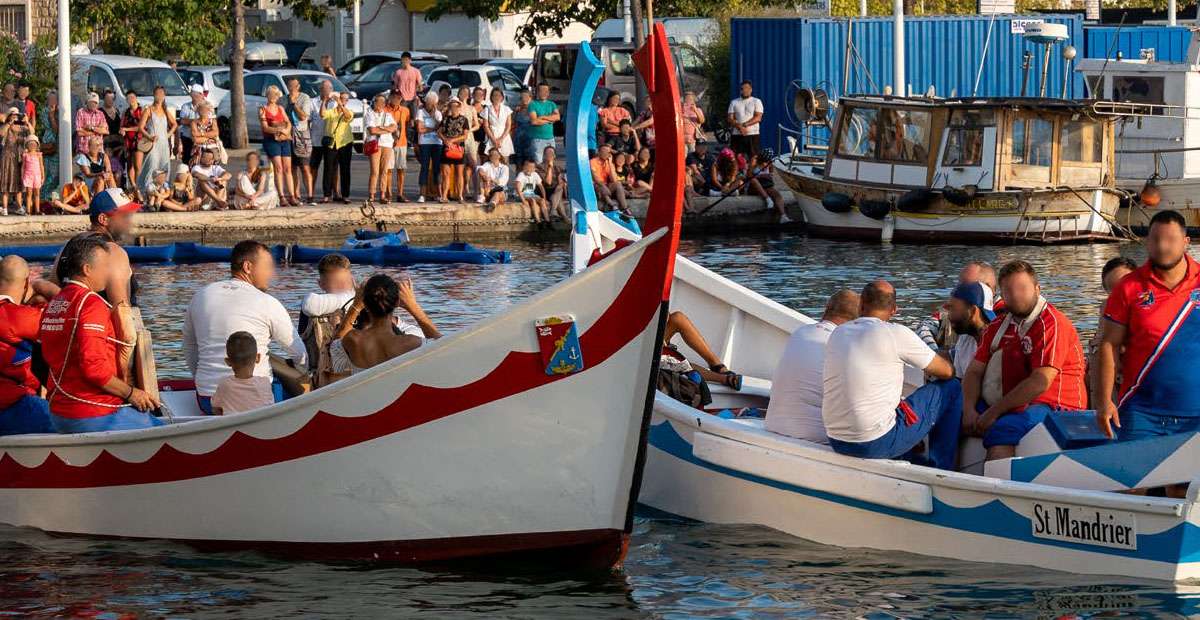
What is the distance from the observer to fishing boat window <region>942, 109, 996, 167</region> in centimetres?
2230

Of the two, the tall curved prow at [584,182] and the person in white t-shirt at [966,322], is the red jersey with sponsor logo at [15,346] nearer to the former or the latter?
the tall curved prow at [584,182]

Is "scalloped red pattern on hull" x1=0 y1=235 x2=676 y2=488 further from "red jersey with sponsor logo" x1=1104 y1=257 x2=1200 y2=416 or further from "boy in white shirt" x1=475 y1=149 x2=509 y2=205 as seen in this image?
"boy in white shirt" x1=475 y1=149 x2=509 y2=205

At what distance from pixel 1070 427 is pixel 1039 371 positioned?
30 centimetres

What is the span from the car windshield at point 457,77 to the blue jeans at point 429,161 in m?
9.49

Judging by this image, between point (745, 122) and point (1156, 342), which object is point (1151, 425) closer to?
point (1156, 342)

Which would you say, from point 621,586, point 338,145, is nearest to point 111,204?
point 621,586

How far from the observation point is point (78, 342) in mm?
→ 8555

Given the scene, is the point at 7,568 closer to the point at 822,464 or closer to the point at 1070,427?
the point at 822,464

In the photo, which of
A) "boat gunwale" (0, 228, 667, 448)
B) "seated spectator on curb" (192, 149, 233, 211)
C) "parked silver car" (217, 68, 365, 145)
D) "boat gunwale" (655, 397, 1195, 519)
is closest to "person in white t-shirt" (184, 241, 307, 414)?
"boat gunwale" (0, 228, 667, 448)

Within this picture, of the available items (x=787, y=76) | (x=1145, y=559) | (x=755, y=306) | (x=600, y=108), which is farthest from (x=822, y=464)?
(x=787, y=76)

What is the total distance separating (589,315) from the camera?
7.89 m

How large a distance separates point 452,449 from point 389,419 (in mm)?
→ 318

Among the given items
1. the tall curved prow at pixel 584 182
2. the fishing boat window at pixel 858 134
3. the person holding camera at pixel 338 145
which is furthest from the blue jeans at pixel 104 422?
the fishing boat window at pixel 858 134

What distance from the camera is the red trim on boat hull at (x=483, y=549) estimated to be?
838 cm
